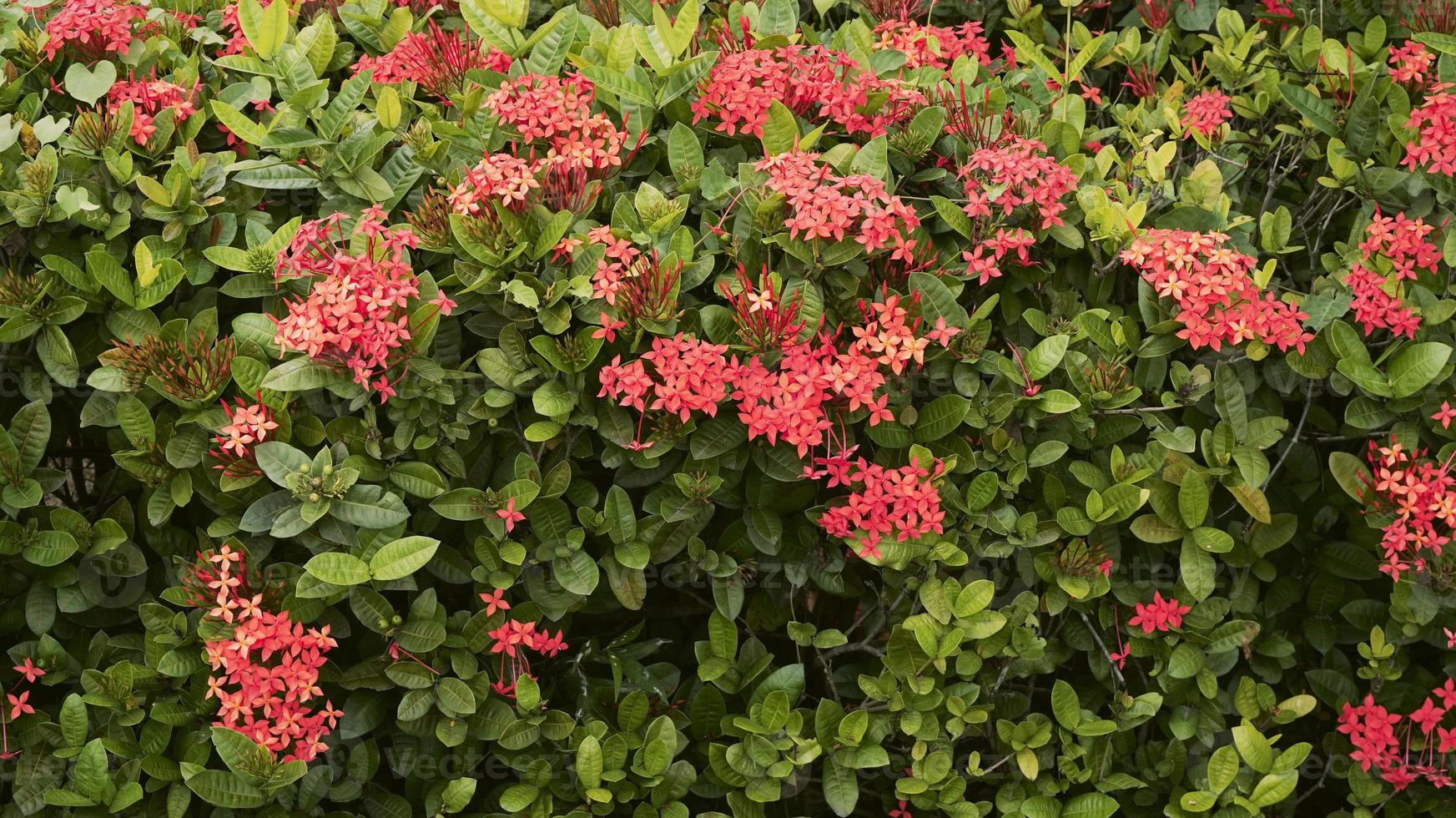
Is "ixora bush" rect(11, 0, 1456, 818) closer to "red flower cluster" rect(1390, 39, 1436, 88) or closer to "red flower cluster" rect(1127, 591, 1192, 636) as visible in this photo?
"red flower cluster" rect(1127, 591, 1192, 636)

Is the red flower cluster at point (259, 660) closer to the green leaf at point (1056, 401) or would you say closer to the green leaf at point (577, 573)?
the green leaf at point (577, 573)

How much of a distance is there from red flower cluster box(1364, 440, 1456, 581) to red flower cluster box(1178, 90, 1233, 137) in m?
0.89

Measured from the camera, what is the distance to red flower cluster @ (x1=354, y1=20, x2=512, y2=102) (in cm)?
282

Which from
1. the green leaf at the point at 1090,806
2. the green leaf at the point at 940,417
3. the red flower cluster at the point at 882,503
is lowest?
the green leaf at the point at 1090,806

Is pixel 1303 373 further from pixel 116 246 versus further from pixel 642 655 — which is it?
pixel 116 246

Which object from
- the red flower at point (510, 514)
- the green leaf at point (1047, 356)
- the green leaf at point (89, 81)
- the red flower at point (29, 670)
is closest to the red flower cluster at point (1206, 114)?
the green leaf at point (1047, 356)

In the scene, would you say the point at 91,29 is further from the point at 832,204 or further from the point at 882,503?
the point at 882,503

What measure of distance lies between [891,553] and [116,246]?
68.5 inches

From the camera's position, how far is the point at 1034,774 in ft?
8.59

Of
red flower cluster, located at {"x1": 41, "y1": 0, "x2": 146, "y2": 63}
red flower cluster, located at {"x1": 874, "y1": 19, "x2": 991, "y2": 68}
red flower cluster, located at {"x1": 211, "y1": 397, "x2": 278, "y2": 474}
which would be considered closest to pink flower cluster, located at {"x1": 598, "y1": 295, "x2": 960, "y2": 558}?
red flower cluster, located at {"x1": 211, "y1": 397, "x2": 278, "y2": 474}

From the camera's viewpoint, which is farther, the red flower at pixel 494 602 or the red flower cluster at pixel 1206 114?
the red flower cluster at pixel 1206 114

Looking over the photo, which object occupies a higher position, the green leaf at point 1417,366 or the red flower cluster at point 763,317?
the red flower cluster at point 763,317

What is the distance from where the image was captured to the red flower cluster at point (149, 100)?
2.66 meters

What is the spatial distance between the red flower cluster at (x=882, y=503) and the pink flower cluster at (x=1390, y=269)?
1.05 meters
